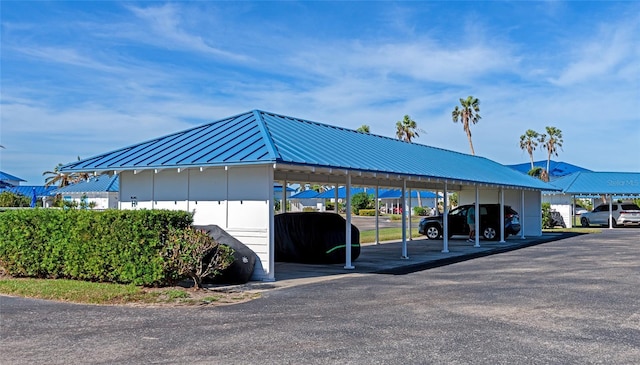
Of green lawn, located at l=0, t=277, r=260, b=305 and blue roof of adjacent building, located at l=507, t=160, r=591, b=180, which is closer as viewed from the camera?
green lawn, located at l=0, t=277, r=260, b=305

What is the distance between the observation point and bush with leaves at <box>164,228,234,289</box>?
1155 centimetres

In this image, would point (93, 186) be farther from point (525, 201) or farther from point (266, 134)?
point (266, 134)

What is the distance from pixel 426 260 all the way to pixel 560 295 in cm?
712

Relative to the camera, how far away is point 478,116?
202ft

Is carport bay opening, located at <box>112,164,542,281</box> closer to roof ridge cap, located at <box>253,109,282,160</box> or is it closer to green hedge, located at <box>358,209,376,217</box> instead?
roof ridge cap, located at <box>253,109,282,160</box>

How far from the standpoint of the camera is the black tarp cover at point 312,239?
16.8 m

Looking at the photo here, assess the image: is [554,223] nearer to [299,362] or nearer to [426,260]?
[426,260]

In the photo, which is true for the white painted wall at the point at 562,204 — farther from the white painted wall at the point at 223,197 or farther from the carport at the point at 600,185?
the white painted wall at the point at 223,197

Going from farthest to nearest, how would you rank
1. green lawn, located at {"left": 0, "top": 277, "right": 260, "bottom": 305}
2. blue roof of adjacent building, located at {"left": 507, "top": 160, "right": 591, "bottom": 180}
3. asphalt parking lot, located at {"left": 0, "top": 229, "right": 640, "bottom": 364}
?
1. blue roof of adjacent building, located at {"left": 507, "top": 160, "right": 591, "bottom": 180}
2. green lawn, located at {"left": 0, "top": 277, "right": 260, "bottom": 305}
3. asphalt parking lot, located at {"left": 0, "top": 229, "right": 640, "bottom": 364}

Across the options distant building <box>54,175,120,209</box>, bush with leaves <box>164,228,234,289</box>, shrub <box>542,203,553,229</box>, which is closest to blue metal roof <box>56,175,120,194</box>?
distant building <box>54,175,120,209</box>

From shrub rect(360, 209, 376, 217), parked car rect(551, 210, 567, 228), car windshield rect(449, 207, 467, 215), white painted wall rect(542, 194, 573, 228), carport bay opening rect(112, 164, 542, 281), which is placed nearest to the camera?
carport bay opening rect(112, 164, 542, 281)

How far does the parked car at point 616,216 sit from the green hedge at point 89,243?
3429cm

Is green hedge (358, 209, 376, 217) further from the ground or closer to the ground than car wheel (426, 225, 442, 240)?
further from the ground

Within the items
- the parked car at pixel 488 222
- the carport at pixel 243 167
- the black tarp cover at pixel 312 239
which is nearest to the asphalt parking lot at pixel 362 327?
the carport at pixel 243 167
